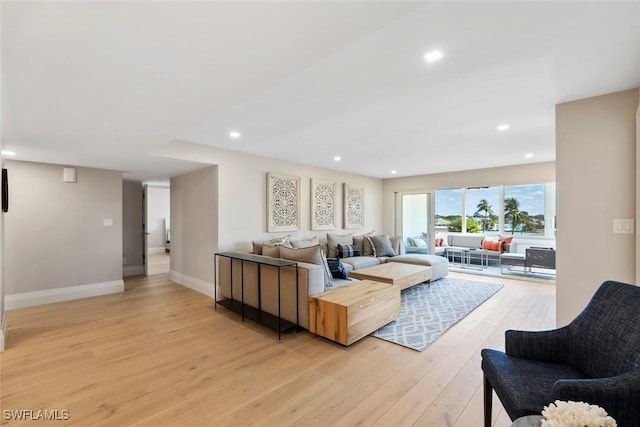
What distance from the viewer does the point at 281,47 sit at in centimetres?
147

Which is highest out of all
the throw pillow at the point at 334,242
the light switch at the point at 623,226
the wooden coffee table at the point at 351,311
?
the light switch at the point at 623,226

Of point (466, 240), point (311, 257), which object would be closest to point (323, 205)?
point (311, 257)

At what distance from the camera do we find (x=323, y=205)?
6.05m

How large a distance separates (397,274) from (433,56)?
10.6 feet

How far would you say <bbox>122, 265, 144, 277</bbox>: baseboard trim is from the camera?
6117mm

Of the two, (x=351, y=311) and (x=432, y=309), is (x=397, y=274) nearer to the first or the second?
(x=432, y=309)

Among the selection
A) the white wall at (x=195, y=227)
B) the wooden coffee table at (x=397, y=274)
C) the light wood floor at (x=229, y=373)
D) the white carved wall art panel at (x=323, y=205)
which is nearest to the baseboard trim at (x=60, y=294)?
the light wood floor at (x=229, y=373)

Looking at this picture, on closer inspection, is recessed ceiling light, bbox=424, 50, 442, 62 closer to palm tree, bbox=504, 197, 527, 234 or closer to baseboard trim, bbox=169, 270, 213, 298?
baseboard trim, bbox=169, 270, 213, 298

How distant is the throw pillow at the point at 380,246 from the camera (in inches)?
239

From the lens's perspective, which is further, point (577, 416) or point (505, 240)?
point (505, 240)

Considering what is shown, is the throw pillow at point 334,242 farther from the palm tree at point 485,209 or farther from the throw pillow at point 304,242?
the palm tree at point 485,209

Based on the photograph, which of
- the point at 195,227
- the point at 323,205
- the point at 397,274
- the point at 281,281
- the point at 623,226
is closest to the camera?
the point at 623,226

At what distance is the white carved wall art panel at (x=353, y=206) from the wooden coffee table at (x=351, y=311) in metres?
3.44

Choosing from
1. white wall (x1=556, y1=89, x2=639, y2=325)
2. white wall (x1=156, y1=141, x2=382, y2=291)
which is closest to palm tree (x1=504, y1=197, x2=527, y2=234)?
white wall (x1=556, y1=89, x2=639, y2=325)
